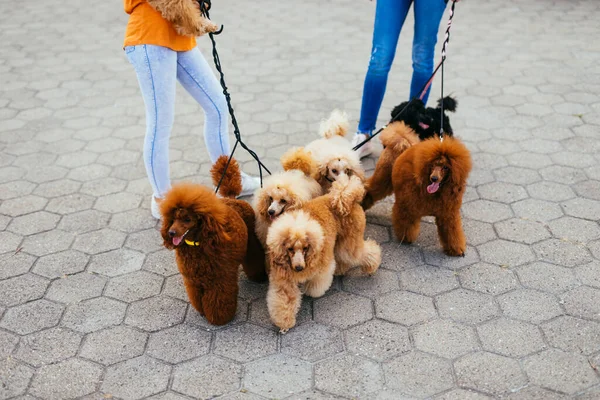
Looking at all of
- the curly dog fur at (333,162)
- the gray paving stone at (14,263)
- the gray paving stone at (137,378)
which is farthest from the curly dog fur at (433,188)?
the gray paving stone at (14,263)

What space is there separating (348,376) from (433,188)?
121 centimetres

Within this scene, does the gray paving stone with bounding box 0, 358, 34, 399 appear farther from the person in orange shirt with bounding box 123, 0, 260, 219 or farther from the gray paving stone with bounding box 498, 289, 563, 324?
the gray paving stone with bounding box 498, 289, 563, 324

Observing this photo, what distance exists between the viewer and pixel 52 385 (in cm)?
267

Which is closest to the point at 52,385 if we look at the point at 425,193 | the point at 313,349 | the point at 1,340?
the point at 1,340

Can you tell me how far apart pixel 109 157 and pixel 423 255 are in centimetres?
300

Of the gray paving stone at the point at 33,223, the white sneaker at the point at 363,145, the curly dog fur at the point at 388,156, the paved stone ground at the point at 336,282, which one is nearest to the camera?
the paved stone ground at the point at 336,282

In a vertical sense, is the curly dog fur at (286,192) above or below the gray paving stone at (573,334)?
above

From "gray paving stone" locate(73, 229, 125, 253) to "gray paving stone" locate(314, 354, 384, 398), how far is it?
1806 millimetres

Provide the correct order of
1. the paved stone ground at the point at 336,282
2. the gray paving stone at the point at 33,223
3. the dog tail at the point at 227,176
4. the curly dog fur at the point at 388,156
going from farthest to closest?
the gray paving stone at the point at 33,223 → the curly dog fur at the point at 388,156 → the dog tail at the point at 227,176 → the paved stone ground at the point at 336,282

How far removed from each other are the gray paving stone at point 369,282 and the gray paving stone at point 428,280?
0.08 m

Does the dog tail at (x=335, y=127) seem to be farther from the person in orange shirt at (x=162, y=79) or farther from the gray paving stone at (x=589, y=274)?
the gray paving stone at (x=589, y=274)

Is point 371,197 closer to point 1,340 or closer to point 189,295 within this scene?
point 189,295

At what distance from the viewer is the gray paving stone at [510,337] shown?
111 inches

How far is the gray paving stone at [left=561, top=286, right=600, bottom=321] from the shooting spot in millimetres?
3025
